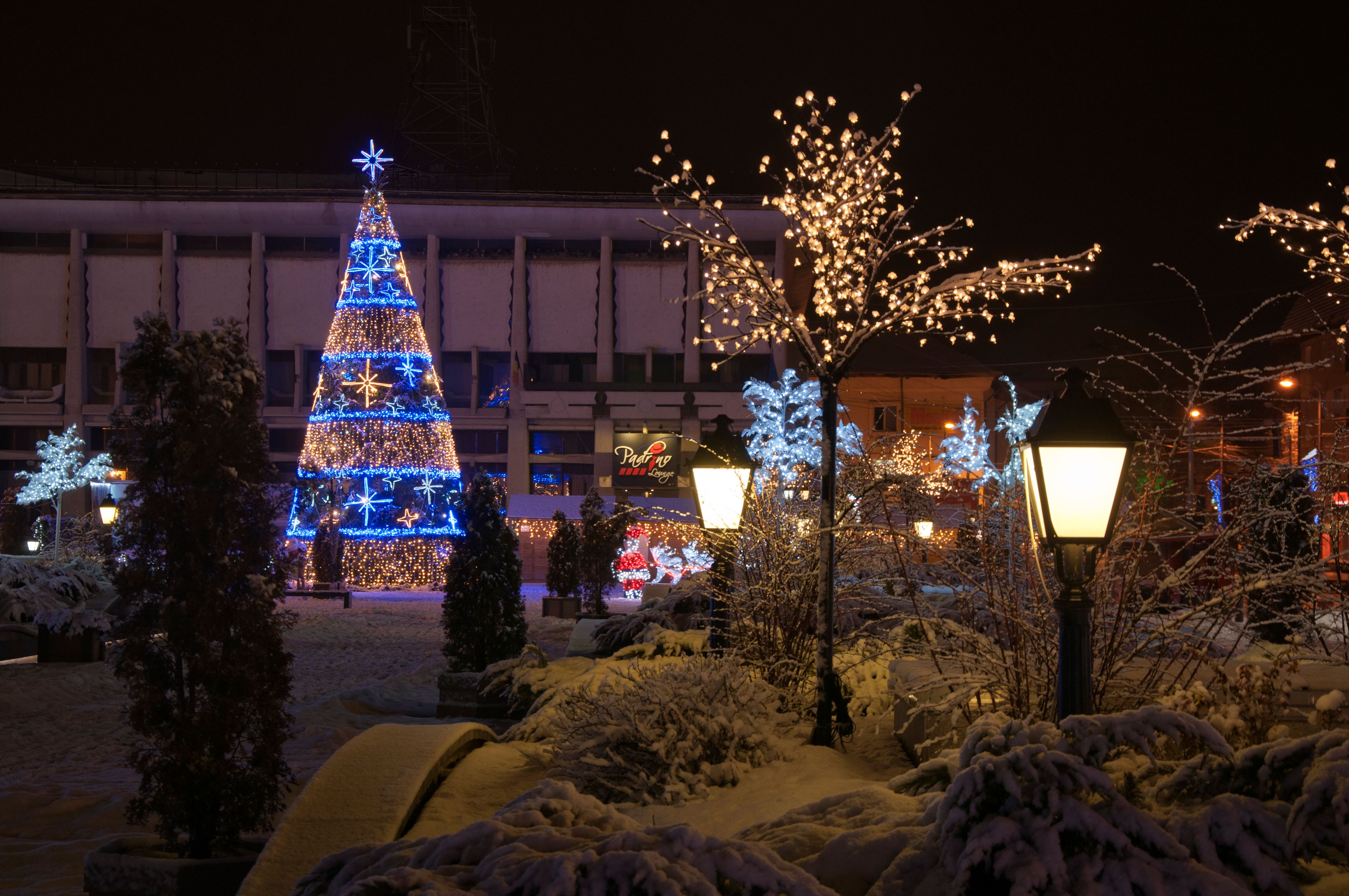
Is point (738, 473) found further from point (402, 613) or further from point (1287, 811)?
point (402, 613)

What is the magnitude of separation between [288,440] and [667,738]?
136 ft

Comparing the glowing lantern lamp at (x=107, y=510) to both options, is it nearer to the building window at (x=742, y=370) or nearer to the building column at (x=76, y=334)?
the building column at (x=76, y=334)

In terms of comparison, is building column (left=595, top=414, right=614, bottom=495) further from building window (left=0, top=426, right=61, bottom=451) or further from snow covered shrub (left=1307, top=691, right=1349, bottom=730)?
snow covered shrub (left=1307, top=691, right=1349, bottom=730)

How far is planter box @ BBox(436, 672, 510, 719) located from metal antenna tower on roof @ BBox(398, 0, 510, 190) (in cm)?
3415

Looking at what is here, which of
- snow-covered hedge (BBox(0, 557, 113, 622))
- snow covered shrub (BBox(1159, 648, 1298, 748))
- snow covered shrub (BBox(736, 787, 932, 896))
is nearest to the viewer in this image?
snow covered shrub (BBox(736, 787, 932, 896))

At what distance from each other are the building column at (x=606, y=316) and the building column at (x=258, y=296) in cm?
1359

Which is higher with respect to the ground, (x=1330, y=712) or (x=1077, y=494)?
(x=1077, y=494)

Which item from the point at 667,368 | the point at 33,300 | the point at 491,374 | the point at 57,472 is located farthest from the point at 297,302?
the point at 667,368

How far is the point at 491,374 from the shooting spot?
45000 mm

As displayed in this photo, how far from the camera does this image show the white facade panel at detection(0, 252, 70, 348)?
4272cm

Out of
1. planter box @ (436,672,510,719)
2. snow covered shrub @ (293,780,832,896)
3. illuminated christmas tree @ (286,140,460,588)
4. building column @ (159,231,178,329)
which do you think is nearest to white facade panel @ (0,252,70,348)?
building column @ (159,231,178,329)

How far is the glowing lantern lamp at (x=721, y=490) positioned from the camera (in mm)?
7418

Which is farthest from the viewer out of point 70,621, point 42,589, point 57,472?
point 57,472

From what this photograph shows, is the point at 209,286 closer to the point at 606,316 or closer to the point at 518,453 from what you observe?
the point at 518,453
